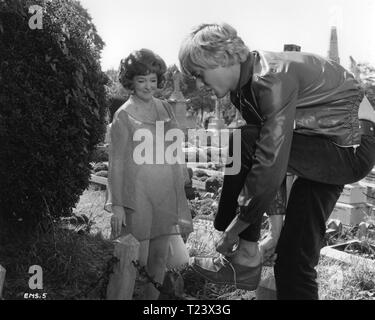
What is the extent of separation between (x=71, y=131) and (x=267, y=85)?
2088 mm

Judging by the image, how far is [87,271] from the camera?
3723 millimetres

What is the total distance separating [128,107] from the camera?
2.75m

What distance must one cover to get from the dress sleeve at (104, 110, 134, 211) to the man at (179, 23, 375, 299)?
665 millimetres

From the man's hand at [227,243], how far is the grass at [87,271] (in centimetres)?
109

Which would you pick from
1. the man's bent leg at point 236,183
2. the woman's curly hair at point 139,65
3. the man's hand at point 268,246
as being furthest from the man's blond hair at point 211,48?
the man's hand at point 268,246

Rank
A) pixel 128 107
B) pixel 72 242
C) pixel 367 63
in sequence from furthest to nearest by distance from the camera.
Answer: pixel 367 63 → pixel 72 242 → pixel 128 107

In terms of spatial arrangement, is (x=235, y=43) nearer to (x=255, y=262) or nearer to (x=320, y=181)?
(x=320, y=181)

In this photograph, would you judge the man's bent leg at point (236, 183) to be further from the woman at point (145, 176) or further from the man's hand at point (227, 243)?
the woman at point (145, 176)

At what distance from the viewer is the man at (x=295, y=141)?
2.04m

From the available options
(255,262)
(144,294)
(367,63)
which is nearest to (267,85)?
(255,262)

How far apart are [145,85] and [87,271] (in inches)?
67.6

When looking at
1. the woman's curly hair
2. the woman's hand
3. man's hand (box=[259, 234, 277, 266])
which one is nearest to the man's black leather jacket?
man's hand (box=[259, 234, 277, 266])

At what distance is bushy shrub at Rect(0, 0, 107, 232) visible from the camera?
348cm

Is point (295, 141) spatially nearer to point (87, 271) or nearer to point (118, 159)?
point (118, 159)
